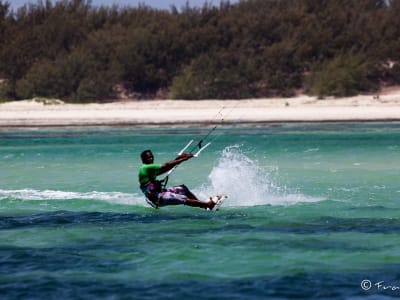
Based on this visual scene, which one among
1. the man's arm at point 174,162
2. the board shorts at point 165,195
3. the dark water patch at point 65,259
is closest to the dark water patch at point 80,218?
the board shorts at point 165,195

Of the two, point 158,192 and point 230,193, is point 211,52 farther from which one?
point 158,192

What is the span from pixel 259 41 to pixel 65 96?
1068cm

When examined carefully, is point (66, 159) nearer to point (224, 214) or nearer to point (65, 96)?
point (224, 214)

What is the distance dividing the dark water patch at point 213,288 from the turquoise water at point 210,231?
2 centimetres

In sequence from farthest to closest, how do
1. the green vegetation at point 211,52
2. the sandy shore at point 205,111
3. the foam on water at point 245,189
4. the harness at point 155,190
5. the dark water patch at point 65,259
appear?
1. the green vegetation at point 211,52
2. the sandy shore at point 205,111
3. the foam on water at point 245,189
4. the harness at point 155,190
5. the dark water patch at point 65,259

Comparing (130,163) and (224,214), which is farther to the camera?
(130,163)

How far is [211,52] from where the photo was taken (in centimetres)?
5138

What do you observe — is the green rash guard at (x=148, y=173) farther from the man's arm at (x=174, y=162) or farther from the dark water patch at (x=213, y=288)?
the dark water patch at (x=213, y=288)

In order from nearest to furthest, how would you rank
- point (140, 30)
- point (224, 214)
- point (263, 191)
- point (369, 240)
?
point (369, 240) < point (224, 214) < point (263, 191) < point (140, 30)

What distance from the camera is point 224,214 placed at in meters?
17.0

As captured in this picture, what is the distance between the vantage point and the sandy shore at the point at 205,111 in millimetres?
42344

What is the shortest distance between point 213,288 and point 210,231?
3.77 metres

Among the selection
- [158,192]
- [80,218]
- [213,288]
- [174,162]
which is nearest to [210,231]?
[174,162]

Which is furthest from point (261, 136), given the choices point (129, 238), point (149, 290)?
point (149, 290)
